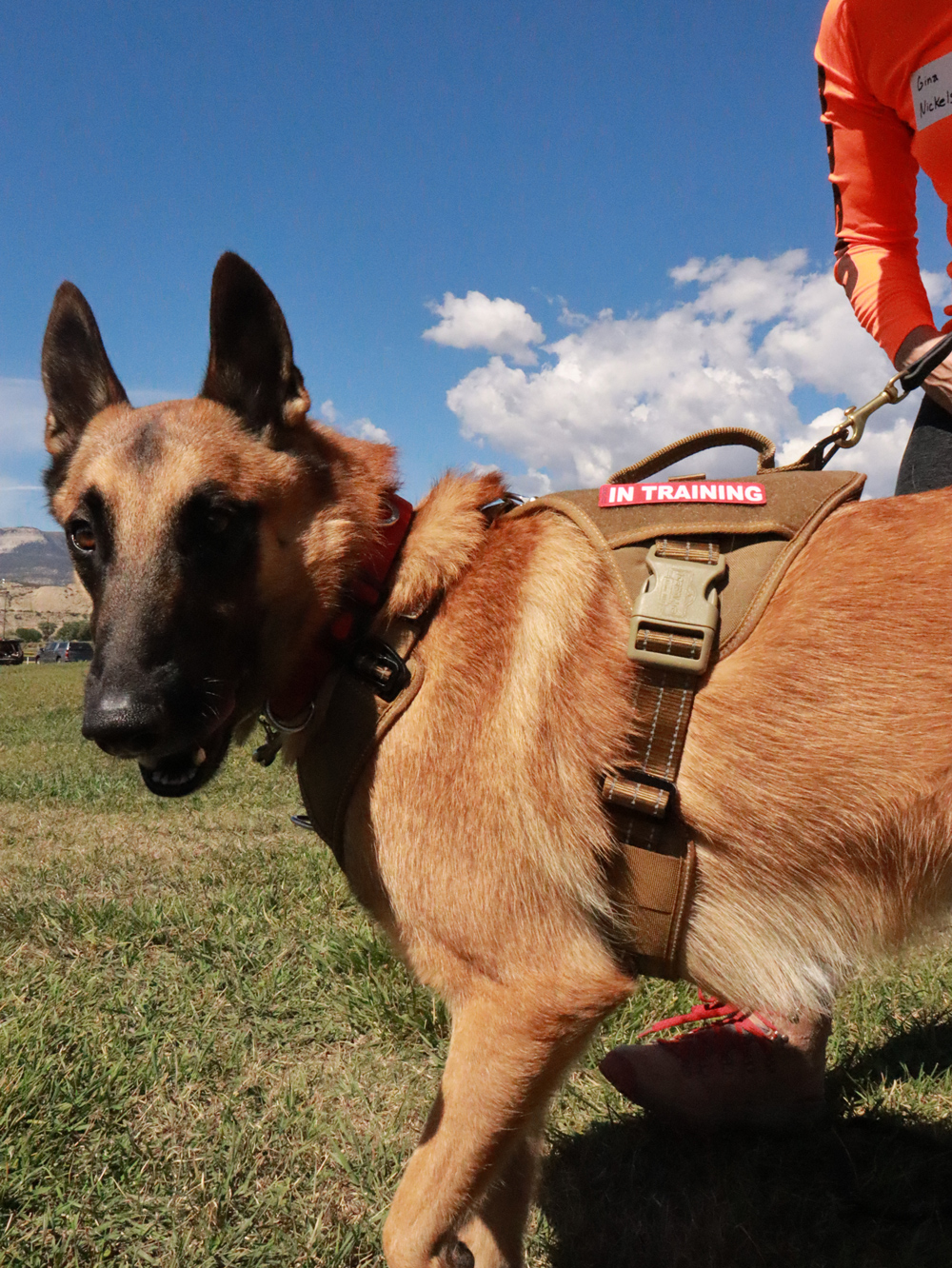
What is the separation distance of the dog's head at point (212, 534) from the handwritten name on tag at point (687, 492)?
0.69 metres

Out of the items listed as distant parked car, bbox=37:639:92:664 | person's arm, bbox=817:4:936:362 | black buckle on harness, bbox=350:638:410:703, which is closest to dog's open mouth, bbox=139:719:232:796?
black buckle on harness, bbox=350:638:410:703

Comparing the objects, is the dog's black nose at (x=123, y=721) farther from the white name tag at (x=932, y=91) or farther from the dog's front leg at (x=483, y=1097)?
the white name tag at (x=932, y=91)

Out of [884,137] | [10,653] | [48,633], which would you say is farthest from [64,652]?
[884,137]

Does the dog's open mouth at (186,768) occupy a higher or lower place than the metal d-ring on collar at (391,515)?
lower

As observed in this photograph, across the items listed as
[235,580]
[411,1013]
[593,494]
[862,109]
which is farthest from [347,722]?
[862,109]

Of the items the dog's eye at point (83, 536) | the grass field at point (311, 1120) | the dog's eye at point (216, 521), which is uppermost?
the dog's eye at point (216, 521)

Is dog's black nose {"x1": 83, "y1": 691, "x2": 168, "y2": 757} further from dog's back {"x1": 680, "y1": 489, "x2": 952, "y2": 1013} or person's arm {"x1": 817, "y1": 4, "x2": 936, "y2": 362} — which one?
person's arm {"x1": 817, "y1": 4, "x2": 936, "y2": 362}

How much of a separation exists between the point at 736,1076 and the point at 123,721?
230 centimetres

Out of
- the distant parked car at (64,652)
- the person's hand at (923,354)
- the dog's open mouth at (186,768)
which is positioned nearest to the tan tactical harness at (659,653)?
the dog's open mouth at (186,768)

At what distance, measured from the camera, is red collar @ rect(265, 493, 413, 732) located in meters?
2.14

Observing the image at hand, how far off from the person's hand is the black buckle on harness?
1801 mm

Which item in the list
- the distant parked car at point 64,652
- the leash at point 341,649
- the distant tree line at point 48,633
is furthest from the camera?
the distant tree line at point 48,633

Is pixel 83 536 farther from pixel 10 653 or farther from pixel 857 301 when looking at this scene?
pixel 10 653

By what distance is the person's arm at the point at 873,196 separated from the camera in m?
2.50
